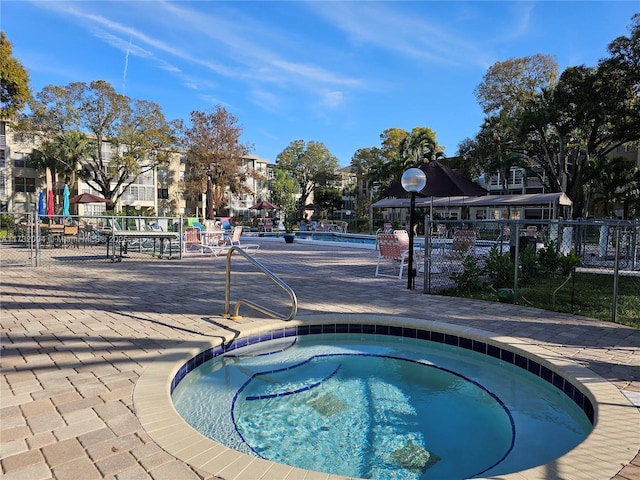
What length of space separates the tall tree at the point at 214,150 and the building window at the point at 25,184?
18.8m

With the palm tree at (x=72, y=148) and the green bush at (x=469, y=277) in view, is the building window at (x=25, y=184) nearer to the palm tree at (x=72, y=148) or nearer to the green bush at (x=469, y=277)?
the palm tree at (x=72, y=148)

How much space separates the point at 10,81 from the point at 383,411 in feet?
56.2

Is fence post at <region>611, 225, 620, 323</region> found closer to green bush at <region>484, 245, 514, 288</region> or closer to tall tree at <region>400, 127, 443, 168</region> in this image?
green bush at <region>484, 245, 514, 288</region>

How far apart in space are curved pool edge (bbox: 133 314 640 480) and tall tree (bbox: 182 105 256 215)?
32959mm

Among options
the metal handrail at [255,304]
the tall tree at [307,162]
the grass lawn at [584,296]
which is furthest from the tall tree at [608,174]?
the tall tree at [307,162]

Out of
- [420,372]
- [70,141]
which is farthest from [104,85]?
[420,372]

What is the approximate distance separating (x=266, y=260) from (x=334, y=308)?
20.3 feet

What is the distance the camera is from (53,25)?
37.8 feet

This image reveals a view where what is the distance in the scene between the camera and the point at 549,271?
8727 millimetres

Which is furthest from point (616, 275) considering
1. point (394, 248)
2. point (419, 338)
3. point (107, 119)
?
point (107, 119)

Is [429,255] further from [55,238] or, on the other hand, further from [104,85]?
[104,85]

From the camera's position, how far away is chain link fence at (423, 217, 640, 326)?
5.91 metres

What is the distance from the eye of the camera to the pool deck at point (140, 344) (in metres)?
2.01

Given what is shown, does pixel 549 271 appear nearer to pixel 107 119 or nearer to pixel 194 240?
pixel 194 240
